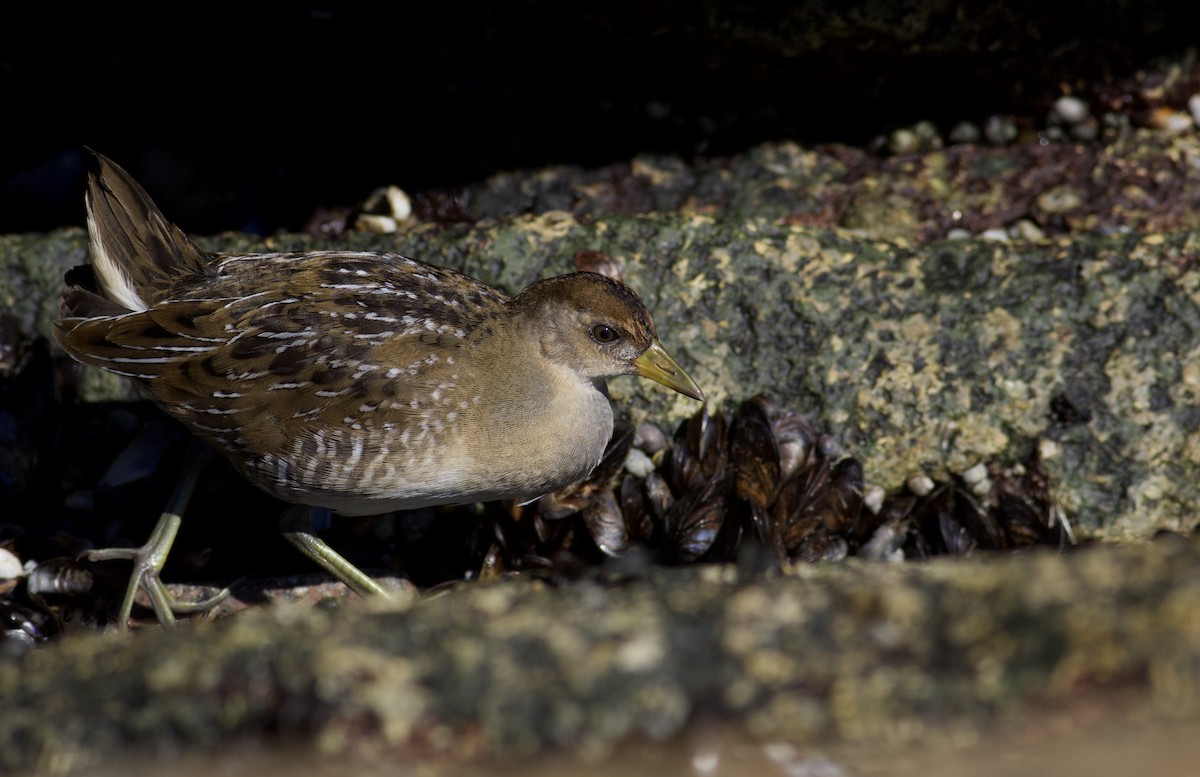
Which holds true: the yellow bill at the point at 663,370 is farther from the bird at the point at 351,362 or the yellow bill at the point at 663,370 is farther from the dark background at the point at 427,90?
the dark background at the point at 427,90

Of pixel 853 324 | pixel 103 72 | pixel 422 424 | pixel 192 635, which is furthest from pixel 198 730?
pixel 103 72

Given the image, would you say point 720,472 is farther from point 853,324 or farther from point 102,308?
point 102,308

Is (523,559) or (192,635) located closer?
(192,635)

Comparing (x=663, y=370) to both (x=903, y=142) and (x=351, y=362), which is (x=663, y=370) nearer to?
(x=351, y=362)

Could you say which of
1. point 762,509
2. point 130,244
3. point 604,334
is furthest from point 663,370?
point 130,244

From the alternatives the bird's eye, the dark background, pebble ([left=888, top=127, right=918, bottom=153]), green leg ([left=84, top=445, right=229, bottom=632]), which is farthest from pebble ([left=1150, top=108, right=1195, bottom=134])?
green leg ([left=84, top=445, right=229, bottom=632])

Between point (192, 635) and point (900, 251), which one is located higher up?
point (900, 251)

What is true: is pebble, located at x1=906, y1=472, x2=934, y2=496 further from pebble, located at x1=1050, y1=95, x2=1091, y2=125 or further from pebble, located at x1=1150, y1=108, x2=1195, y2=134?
pebble, located at x1=1150, y1=108, x2=1195, y2=134

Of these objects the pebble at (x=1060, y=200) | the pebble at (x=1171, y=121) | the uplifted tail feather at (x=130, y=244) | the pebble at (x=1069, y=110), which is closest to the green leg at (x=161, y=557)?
the uplifted tail feather at (x=130, y=244)
